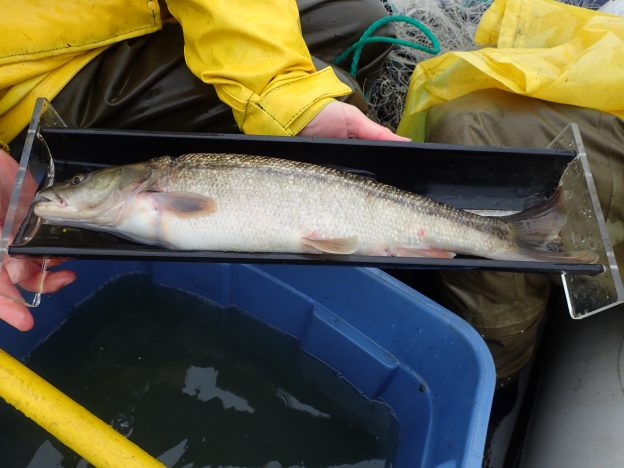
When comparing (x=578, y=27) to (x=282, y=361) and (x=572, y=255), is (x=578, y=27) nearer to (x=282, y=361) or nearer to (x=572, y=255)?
(x=572, y=255)

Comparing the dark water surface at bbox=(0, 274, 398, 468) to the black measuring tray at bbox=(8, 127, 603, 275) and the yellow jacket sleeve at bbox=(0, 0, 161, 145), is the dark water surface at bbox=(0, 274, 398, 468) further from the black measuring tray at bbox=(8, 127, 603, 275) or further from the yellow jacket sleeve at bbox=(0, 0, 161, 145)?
the yellow jacket sleeve at bbox=(0, 0, 161, 145)

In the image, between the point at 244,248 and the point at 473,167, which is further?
the point at 473,167

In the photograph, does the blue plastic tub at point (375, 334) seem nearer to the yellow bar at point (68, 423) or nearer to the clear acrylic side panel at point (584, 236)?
the clear acrylic side panel at point (584, 236)

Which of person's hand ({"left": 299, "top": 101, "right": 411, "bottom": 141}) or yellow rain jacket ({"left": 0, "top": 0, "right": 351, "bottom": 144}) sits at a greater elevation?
yellow rain jacket ({"left": 0, "top": 0, "right": 351, "bottom": 144})

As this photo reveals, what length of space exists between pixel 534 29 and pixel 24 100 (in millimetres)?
1916

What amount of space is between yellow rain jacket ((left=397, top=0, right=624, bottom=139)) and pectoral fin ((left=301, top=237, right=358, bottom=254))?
88 cm

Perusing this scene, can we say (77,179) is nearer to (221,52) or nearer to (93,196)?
(93,196)

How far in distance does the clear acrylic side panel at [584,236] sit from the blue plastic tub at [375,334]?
0.30m

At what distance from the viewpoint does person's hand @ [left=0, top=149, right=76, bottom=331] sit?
4.47 ft

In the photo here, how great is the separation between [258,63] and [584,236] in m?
1.12

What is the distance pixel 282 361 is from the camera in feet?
6.70

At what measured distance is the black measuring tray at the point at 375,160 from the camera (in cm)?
159

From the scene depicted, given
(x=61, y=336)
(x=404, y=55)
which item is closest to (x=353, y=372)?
(x=61, y=336)

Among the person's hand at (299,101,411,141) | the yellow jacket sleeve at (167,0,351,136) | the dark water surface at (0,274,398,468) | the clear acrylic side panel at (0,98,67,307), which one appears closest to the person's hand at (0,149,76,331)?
the clear acrylic side panel at (0,98,67,307)
